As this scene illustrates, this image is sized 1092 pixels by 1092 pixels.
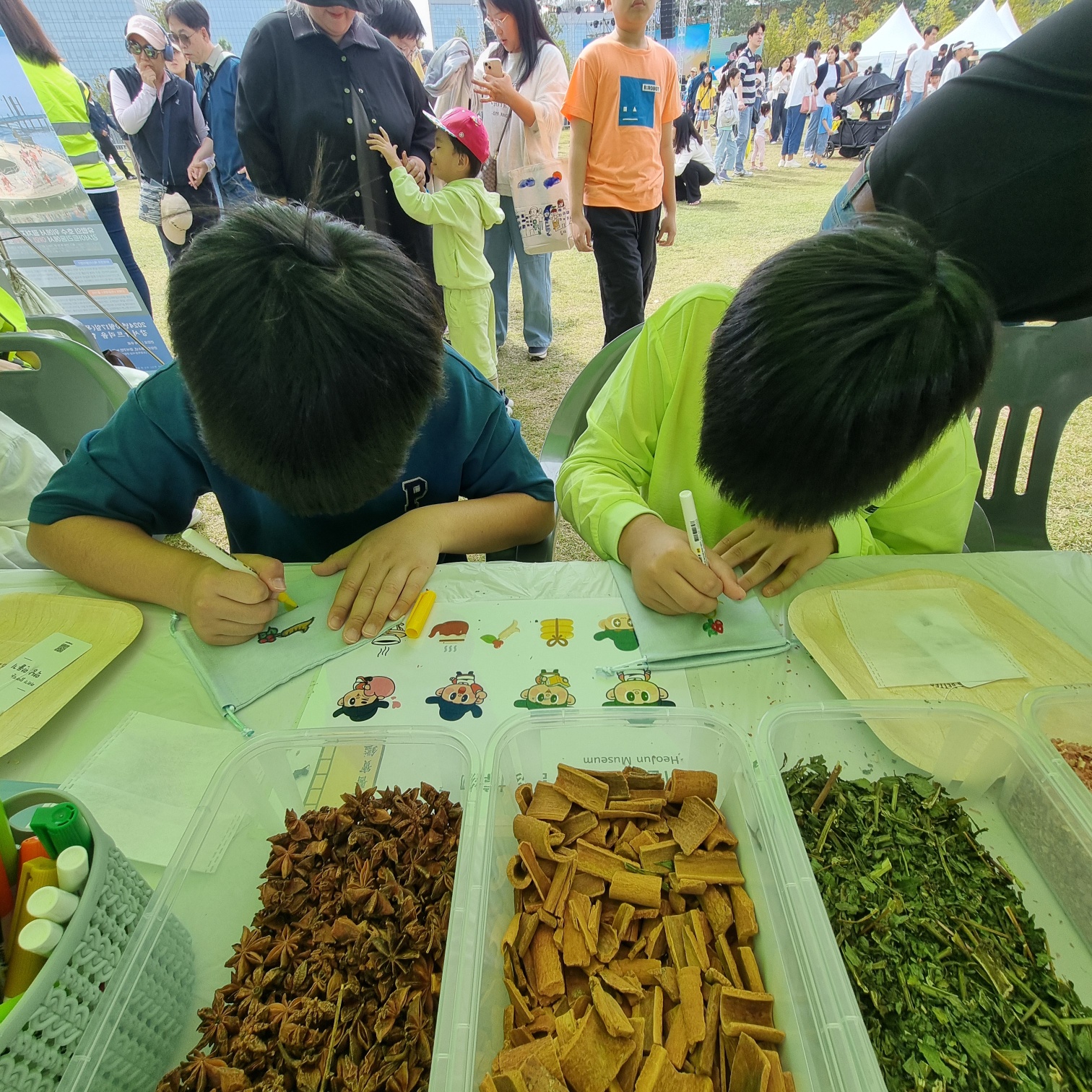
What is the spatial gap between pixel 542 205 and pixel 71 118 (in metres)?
1.80

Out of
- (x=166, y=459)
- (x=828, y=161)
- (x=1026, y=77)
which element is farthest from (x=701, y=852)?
(x=828, y=161)

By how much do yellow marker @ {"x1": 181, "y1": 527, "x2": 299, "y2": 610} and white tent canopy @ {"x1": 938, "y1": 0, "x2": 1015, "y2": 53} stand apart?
7.10 meters

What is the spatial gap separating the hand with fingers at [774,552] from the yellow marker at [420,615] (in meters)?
0.39

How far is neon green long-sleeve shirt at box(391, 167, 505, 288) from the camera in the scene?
6.81ft

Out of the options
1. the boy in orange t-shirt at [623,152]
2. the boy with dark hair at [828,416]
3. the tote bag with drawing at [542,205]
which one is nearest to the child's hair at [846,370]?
the boy with dark hair at [828,416]

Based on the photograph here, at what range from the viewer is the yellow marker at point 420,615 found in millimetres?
806

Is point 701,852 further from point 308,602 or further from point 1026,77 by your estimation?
point 1026,77

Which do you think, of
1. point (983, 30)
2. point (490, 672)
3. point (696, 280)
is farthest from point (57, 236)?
point (983, 30)

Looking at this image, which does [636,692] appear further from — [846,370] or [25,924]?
[25,924]

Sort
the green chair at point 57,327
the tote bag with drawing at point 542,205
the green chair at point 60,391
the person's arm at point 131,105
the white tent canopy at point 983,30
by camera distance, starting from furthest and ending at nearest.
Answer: the white tent canopy at point 983,30, the person's arm at point 131,105, the tote bag with drawing at point 542,205, the green chair at point 57,327, the green chair at point 60,391

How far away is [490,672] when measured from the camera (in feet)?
2.48

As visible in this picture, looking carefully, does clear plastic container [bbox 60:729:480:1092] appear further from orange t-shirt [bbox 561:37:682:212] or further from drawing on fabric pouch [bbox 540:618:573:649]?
orange t-shirt [bbox 561:37:682:212]

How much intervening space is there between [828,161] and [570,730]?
31.4 ft

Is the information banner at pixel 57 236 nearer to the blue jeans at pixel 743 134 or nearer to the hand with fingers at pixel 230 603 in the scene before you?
the hand with fingers at pixel 230 603
